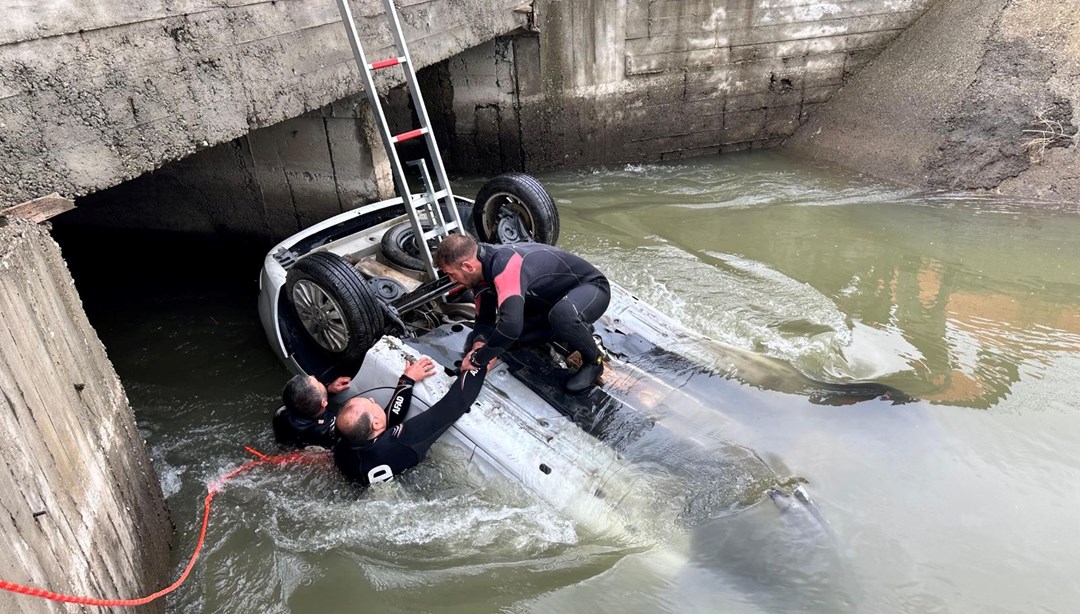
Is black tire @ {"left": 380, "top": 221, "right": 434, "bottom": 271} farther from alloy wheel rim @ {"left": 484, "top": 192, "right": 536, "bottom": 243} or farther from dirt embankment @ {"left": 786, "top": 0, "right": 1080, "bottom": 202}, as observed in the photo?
dirt embankment @ {"left": 786, "top": 0, "right": 1080, "bottom": 202}

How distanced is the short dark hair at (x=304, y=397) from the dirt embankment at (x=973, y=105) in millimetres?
8248

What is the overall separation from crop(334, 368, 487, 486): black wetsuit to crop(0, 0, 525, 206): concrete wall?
235cm

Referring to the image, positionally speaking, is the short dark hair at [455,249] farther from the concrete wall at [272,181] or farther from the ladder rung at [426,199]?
the concrete wall at [272,181]

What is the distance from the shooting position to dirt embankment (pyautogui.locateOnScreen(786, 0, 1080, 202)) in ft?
28.4

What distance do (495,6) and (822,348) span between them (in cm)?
562

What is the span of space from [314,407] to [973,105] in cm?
A: 918

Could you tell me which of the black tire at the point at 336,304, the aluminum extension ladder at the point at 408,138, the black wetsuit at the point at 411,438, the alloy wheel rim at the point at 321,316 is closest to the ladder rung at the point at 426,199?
the aluminum extension ladder at the point at 408,138

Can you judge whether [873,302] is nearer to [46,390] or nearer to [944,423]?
[944,423]

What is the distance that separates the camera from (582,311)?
4129 mm

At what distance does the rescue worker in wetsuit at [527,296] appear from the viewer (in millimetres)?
3900

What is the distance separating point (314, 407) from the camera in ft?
14.2

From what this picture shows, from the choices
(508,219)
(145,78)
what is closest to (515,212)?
(508,219)

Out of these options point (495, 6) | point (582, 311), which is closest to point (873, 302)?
point (582, 311)

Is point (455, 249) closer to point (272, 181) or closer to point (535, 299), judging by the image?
point (535, 299)
